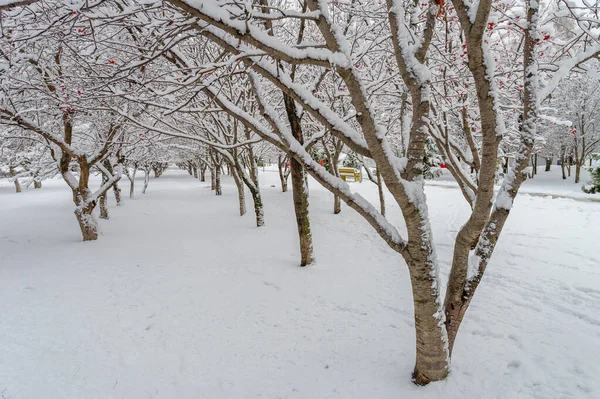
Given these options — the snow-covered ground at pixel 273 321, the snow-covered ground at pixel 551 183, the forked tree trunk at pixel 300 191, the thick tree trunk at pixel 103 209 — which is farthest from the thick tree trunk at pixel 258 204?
the snow-covered ground at pixel 551 183

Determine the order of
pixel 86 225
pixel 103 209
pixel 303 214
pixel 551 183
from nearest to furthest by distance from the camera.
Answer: pixel 303 214 < pixel 86 225 < pixel 103 209 < pixel 551 183

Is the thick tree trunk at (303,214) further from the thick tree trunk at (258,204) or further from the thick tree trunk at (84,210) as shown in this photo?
the thick tree trunk at (84,210)

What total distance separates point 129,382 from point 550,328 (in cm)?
525

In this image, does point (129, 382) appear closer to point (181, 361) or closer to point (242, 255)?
point (181, 361)

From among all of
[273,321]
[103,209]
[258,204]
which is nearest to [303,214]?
[273,321]

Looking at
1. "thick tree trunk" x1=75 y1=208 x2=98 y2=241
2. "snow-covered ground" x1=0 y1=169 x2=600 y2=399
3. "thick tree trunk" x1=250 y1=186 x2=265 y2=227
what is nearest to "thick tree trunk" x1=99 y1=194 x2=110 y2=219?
"snow-covered ground" x1=0 y1=169 x2=600 y2=399

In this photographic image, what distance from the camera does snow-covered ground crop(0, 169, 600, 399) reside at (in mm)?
3264

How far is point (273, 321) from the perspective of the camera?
460cm

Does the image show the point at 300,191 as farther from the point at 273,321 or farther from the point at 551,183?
the point at 551,183

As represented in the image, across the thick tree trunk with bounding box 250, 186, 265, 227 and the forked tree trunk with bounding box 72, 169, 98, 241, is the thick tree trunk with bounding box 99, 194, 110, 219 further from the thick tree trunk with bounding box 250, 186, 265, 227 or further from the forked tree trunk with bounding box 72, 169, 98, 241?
the thick tree trunk with bounding box 250, 186, 265, 227

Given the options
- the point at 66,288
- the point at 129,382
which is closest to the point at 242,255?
the point at 66,288

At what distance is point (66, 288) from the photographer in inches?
223

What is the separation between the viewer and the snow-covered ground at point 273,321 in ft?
10.7

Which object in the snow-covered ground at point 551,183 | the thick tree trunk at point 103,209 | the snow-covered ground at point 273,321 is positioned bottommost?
the snow-covered ground at point 273,321
